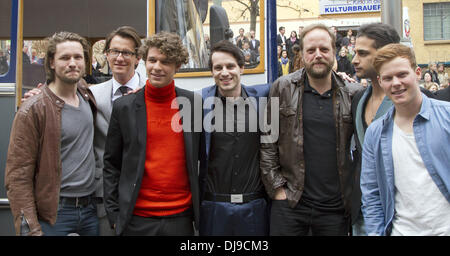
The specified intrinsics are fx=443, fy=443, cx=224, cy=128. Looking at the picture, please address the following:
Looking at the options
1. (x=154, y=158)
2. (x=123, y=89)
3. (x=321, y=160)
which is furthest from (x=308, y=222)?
(x=123, y=89)

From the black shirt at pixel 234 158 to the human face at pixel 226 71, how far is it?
16 cm

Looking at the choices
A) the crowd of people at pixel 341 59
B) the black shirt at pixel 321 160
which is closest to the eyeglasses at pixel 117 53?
the black shirt at pixel 321 160

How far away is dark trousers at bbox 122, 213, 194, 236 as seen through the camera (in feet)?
9.82

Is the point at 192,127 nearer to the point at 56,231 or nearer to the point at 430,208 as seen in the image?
the point at 56,231

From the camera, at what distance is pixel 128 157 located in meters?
3.07

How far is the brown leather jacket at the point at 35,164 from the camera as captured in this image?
9.55ft

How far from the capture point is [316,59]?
323 centimetres

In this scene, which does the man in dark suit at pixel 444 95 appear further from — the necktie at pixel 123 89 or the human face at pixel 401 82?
the necktie at pixel 123 89

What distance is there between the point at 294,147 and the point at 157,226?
43.9 inches

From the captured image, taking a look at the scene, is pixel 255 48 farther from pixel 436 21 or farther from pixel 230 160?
pixel 436 21

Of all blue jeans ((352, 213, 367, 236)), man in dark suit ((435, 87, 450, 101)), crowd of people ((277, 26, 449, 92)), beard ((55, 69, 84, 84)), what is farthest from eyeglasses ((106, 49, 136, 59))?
crowd of people ((277, 26, 449, 92))

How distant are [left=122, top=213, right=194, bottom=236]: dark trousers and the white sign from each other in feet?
74.8

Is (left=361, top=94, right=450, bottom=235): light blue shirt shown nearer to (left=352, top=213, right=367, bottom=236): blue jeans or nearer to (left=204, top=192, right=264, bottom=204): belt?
(left=352, top=213, right=367, bottom=236): blue jeans
